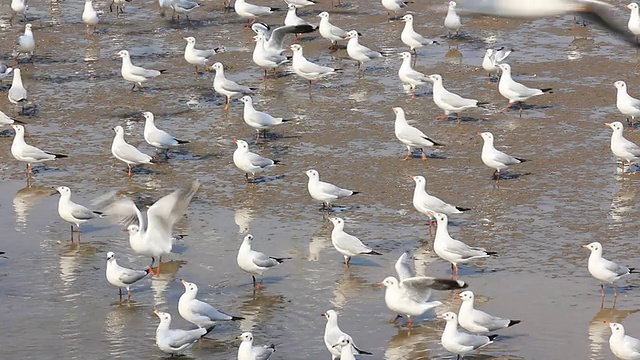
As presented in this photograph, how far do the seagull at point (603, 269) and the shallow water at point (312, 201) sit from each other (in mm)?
266

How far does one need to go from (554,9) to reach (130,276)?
648cm

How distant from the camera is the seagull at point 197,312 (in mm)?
13266

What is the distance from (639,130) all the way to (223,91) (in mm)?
7136

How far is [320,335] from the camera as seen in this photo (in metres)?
13.4

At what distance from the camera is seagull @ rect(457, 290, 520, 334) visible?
508 inches

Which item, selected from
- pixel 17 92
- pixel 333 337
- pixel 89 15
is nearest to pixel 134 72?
pixel 17 92

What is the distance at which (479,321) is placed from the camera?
12.9 meters

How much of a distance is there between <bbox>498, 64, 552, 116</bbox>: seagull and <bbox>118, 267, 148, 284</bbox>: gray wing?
9.40m

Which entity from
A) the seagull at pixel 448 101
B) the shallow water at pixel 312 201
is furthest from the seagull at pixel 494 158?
the seagull at pixel 448 101

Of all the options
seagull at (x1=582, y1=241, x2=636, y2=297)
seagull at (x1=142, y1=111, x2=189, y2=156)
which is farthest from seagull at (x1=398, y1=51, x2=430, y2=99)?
seagull at (x1=582, y1=241, x2=636, y2=297)

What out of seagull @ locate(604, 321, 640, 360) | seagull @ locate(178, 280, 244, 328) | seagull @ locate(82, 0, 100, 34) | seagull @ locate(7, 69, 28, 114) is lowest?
seagull @ locate(82, 0, 100, 34)

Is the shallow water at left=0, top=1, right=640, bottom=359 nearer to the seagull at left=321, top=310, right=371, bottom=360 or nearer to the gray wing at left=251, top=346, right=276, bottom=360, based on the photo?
the seagull at left=321, top=310, right=371, bottom=360

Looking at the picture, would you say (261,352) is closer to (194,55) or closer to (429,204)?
(429,204)

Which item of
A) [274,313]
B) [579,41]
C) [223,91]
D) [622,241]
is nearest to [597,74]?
[579,41]
